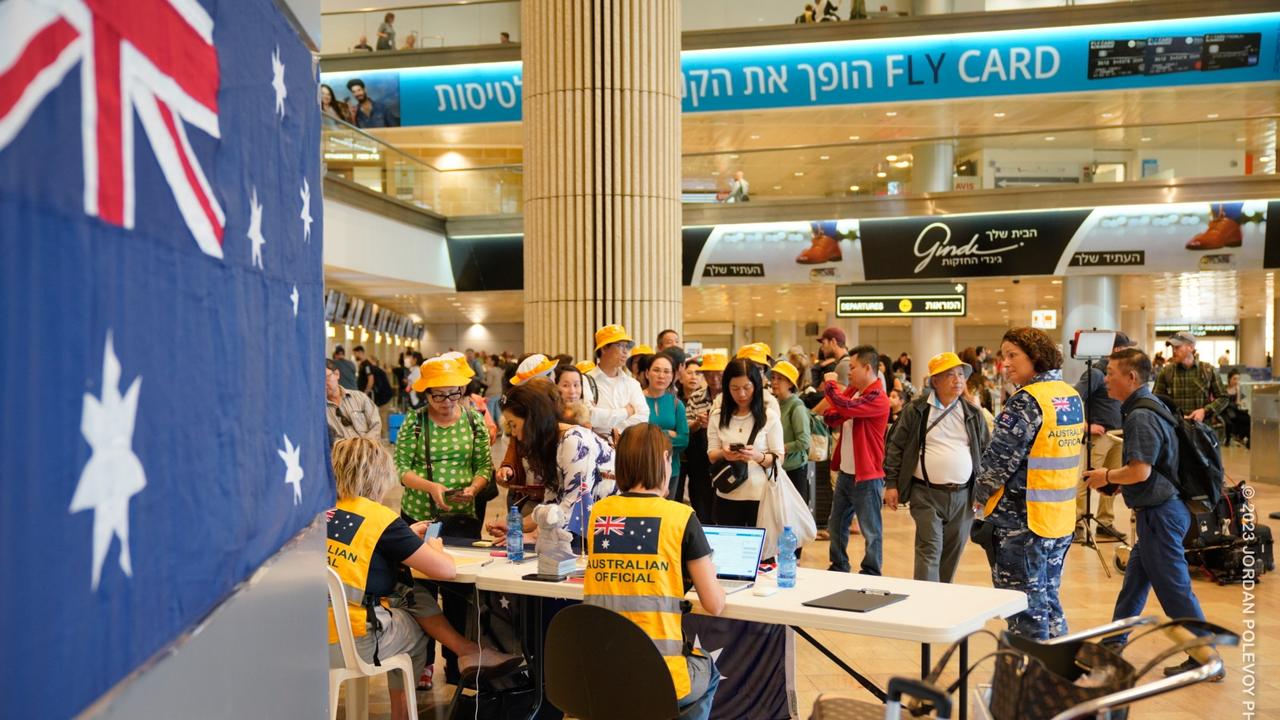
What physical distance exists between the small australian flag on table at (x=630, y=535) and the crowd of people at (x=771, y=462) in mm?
52

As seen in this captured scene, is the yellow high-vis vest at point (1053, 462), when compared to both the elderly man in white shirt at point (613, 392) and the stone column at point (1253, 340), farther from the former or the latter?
the stone column at point (1253, 340)

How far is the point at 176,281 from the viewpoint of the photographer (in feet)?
4.08

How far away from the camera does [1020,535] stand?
456 cm

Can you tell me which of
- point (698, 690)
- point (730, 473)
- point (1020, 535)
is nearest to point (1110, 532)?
point (730, 473)

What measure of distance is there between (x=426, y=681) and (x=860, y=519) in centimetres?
305

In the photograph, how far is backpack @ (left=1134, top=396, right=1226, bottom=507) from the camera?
191 inches

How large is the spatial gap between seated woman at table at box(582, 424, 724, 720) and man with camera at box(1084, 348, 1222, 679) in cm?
245

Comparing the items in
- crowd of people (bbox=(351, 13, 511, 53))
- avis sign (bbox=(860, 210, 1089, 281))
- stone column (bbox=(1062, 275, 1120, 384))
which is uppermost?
crowd of people (bbox=(351, 13, 511, 53))

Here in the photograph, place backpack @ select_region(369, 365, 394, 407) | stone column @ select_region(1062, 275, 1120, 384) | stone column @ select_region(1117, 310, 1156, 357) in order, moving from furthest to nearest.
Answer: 1. stone column @ select_region(1117, 310, 1156, 357)
2. backpack @ select_region(369, 365, 394, 407)
3. stone column @ select_region(1062, 275, 1120, 384)

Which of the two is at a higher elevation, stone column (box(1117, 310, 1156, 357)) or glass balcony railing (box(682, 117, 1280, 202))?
glass balcony railing (box(682, 117, 1280, 202))

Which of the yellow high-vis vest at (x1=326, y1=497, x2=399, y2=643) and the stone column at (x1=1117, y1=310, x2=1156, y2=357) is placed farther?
the stone column at (x1=1117, y1=310, x2=1156, y2=357)

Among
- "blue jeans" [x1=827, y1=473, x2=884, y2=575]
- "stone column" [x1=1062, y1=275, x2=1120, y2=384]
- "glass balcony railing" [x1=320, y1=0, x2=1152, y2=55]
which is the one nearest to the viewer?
"blue jeans" [x1=827, y1=473, x2=884, y2=575]

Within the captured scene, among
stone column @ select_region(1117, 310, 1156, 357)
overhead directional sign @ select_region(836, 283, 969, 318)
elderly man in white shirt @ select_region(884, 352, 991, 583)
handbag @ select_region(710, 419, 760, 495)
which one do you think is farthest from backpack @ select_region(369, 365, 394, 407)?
stone column @ select_region(1117, 310, 1156, 357)

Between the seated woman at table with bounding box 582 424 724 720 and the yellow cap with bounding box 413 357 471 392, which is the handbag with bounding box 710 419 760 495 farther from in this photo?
the seated woman at table with bounding box 582 424 724 720
